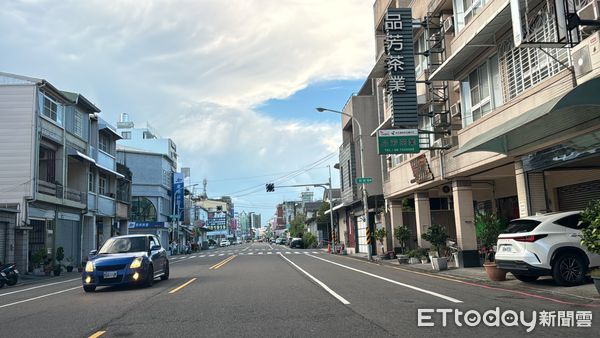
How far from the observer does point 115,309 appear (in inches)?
410

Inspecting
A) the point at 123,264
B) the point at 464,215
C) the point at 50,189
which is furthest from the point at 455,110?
the point at 50,189

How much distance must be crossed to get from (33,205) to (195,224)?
6804 centimetres

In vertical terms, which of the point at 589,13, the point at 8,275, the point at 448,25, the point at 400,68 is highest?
the point at 448,25

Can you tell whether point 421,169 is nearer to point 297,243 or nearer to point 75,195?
point 75,195

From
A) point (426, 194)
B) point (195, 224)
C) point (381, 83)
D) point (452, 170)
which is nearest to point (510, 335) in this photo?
point (452, 170)

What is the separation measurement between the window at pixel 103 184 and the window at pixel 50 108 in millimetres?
9297

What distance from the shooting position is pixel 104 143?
43281 millimetres

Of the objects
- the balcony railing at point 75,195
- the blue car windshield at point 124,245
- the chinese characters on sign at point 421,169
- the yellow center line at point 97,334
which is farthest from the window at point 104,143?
the yellow center line at point 97,334

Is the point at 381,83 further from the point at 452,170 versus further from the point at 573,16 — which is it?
the point at 573,16

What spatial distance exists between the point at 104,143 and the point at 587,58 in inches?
1546

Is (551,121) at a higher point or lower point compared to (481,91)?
lower

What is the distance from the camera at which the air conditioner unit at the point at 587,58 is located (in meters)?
11.3

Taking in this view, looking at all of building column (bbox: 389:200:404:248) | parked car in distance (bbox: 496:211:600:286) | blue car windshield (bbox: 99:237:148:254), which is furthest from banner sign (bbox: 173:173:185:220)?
parked car in distance (bbox: 496:211:600:286)

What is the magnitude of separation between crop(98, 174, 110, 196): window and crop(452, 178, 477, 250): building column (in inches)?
1212
